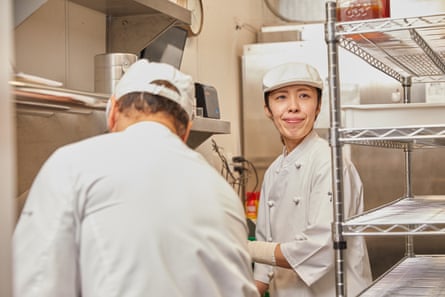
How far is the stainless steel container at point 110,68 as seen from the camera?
2148 mm

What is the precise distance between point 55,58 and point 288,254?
3.30 ft

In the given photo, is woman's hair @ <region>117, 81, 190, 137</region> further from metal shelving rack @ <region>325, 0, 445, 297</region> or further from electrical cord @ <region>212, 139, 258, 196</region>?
electrical cord @ <region>212, 139, 258, 196</region>

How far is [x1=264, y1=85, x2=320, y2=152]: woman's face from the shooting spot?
8.40 ft

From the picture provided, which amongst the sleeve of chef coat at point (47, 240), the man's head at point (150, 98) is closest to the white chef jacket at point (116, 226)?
the sleeve of chef coat at point (47, 240)

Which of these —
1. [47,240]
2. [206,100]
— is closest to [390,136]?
[47,240]

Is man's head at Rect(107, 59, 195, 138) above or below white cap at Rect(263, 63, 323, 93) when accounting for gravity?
below

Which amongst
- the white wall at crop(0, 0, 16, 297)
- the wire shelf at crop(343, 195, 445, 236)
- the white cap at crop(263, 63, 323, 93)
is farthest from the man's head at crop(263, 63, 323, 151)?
the white wall at crop(0, 0, 16, 297)

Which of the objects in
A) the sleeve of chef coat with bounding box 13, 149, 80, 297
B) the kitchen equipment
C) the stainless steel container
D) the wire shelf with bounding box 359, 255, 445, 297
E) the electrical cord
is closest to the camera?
the sleeve of chef coat with bounding box 13, 149, 80, 297

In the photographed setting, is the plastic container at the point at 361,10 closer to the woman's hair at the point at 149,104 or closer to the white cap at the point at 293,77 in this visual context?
the woman's hair at the point at 149,104

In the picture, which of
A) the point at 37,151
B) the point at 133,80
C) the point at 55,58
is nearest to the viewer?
the point at 133,80

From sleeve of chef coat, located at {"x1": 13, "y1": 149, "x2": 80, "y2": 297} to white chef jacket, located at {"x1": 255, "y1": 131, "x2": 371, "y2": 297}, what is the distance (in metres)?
1.17

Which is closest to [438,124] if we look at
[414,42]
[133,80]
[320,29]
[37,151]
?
[414,42]

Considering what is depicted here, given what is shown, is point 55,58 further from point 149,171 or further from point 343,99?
point 343,99

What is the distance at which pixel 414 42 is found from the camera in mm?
1948
